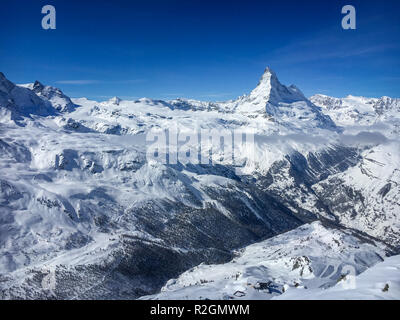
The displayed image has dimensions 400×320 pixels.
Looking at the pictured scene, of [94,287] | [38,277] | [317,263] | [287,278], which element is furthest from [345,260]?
[38,277]
